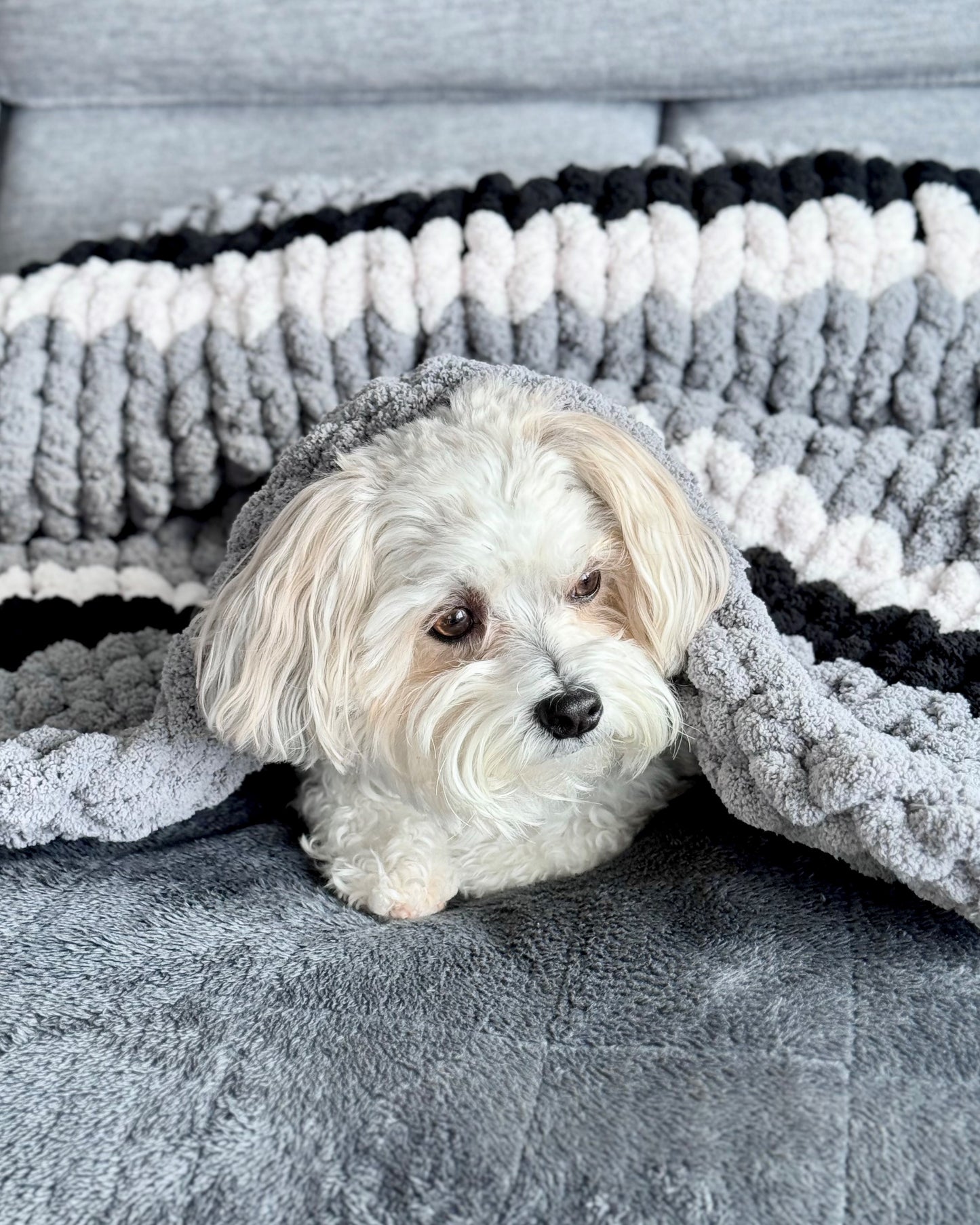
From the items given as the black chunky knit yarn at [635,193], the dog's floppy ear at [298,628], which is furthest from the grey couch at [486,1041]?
the dog's floppy ear at [298,628]

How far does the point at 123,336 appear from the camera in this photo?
1.75 meters

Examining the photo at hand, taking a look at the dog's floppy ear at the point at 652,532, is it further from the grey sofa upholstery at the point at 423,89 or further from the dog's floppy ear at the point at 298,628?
the grey sofa upholstery at the point at 423,89

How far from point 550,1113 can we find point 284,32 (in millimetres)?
1822

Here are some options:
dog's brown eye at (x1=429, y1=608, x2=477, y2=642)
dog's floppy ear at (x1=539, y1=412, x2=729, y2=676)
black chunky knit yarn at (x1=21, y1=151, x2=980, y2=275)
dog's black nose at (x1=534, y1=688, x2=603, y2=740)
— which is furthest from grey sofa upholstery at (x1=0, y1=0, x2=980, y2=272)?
dog's black nose at (x1=534, y1=688, x2=603, y2=740)

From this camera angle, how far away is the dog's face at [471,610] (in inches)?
48.2

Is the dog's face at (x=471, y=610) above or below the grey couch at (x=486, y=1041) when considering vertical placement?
above

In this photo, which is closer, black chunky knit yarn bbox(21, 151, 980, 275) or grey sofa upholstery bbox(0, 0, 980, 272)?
black chunky knit yarn bbox(21, 151, 980, 275)

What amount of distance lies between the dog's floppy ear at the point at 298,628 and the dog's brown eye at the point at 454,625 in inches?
3.4

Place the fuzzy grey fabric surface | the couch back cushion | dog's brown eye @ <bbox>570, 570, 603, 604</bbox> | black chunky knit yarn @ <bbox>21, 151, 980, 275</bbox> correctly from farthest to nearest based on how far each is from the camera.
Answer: the couch back cushion → black chunky knit yarn @ <bbox>21, 151, 980, 275</bbox> → dog's brown eye @ <bbox>570, 570, 603, 604</bbox> → the fuzzy grey fabric surface

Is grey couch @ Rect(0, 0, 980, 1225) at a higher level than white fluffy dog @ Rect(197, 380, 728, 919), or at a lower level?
lower

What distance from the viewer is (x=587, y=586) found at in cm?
132

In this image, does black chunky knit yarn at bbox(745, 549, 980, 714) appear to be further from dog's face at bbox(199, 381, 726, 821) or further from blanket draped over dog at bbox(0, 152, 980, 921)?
dog's face at bbox(199, 381, 726, 821)

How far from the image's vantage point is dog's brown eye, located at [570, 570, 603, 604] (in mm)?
1307

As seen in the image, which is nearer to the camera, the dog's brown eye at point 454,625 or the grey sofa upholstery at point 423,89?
the dog's brown eye at point 454,625
